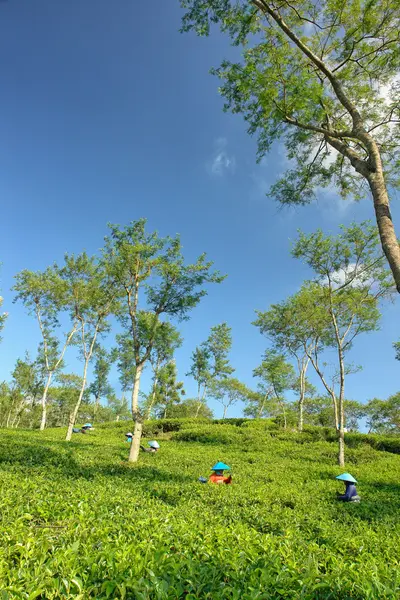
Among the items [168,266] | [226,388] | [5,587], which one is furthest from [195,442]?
[226,388]

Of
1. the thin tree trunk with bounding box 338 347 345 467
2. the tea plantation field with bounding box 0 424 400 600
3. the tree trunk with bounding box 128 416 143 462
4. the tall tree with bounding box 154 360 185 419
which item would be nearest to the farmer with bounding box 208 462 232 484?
the tea plantation field with bounding box 0 424 400 600

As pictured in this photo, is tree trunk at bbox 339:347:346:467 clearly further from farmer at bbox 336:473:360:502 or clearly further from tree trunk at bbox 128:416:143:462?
tree trunk at bbox 128:416:143:462

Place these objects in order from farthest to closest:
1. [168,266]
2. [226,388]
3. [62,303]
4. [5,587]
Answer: [226,388] → [62,303] → [168,266] → [5,587]

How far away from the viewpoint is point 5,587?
2.85 m

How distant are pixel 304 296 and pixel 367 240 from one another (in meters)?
6.80

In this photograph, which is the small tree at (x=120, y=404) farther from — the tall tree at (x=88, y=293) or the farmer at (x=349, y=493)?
the farmer at (x=349, y=493)

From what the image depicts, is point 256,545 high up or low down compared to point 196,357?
down

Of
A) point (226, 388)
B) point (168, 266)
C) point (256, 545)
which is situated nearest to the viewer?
point (256, 545)

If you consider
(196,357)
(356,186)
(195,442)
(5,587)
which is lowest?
(5,587)

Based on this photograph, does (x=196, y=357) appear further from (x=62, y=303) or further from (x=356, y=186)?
(x=356, y=186)

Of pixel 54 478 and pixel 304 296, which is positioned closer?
pixel 54 478

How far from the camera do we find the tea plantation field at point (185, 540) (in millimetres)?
3041

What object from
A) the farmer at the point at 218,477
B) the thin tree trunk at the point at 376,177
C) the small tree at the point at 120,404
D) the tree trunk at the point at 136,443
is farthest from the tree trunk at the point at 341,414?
the small tree at the point at 120,404

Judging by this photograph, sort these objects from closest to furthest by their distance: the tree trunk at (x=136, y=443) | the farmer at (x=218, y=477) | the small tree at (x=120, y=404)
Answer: the farmer at (x=218, y=477) < the tree trunk at (x=136, y=443) < the small tree at (x=120, y=404)
